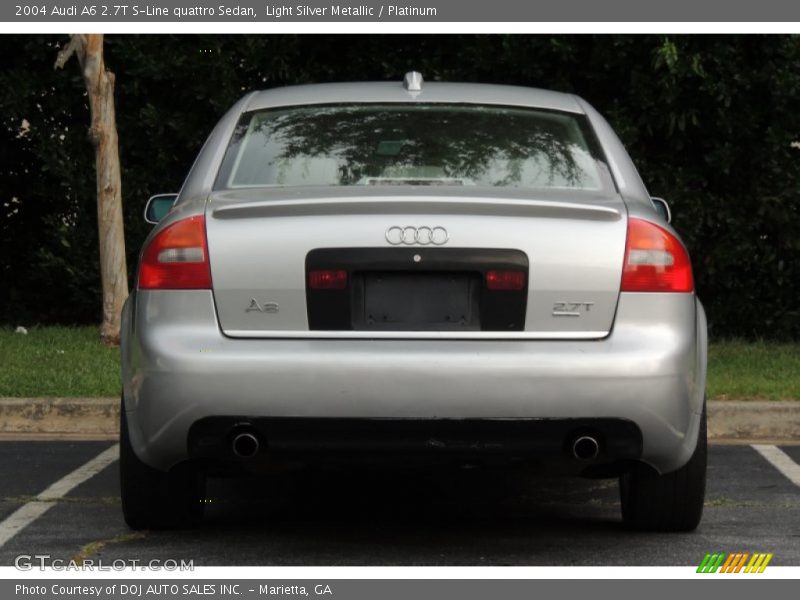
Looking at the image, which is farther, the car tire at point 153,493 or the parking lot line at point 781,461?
the parking lot line at point 781,461

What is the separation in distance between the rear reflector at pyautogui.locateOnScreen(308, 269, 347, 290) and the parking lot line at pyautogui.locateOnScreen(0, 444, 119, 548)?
1477 mm

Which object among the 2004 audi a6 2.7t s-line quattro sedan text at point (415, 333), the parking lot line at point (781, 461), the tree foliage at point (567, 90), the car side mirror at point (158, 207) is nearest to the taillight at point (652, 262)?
the 2004 audi a6 2.7t s-line quattro sedan text at point (415, 333)

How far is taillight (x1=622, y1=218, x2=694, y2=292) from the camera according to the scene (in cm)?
494

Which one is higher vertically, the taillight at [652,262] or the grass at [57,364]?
the taillight at [652,262]

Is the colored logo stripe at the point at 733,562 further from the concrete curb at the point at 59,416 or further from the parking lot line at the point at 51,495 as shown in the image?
the concrete curb at the point at 59,416

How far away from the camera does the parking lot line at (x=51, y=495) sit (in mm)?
→ 5779

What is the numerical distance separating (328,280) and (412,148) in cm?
84

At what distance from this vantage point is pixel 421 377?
475 centimetres

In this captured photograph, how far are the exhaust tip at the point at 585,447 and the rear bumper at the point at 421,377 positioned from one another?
9 centimetres

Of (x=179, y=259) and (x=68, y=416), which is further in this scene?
(x=68, y=416)

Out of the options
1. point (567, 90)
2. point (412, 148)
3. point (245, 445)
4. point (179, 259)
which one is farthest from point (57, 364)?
point (245, 445)

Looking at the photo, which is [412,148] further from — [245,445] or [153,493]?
[153,493]
